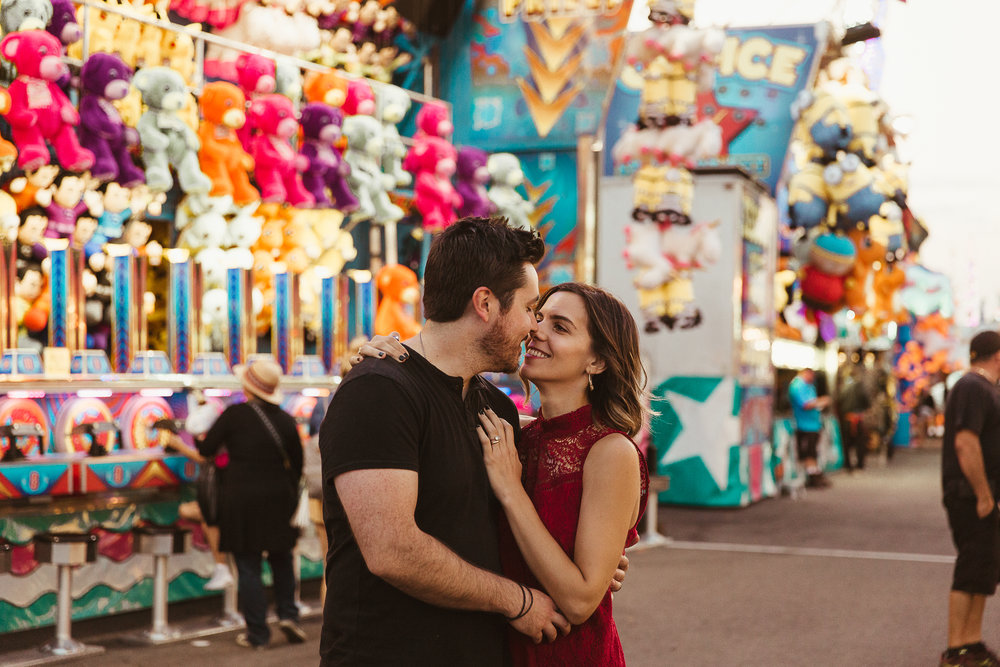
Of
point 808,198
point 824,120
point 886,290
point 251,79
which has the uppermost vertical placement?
point 824,120

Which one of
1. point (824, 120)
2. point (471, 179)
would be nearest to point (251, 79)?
point (471, 179)

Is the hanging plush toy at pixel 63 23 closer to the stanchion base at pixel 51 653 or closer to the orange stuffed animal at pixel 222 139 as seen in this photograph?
the orange stuffed animal at pixel 222 139

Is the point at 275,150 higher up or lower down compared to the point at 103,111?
lower down

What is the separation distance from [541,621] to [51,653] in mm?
4484

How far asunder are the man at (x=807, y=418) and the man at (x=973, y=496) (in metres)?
9.26

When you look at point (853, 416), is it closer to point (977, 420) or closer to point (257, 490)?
point (977, 420)

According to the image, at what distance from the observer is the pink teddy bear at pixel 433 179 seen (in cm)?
977

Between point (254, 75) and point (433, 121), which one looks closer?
point (254, 75)

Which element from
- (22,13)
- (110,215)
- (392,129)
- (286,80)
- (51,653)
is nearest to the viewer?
(51,653)

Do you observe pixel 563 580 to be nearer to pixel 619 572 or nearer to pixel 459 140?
pixel 619 572

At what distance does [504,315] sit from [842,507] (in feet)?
38.2

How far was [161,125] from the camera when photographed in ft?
25.5

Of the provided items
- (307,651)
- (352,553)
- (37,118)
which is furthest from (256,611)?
(352,553)

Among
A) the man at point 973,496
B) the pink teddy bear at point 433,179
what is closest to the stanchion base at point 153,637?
the man at point 973,496
